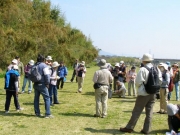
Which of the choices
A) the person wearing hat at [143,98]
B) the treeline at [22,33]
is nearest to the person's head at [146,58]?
the person wearing hat at [143,98]

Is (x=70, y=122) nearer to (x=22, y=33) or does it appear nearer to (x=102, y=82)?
(x=102, y=82)

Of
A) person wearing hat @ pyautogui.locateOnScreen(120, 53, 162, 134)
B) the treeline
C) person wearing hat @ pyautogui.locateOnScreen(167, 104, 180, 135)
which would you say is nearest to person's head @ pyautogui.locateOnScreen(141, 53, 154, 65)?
person wearing hat @ pyautogui.locateOnScreen(120, 53, 162, 134)

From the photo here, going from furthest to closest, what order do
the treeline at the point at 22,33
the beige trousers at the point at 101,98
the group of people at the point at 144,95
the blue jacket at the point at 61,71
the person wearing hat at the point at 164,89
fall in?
the treeline at the point at 22,33 → the blue jacket at the point at 61,71 → the person wearing hat at the point at 164,89 → the beige trousers at the point at 101,98 → the group of people at the point at 144,95

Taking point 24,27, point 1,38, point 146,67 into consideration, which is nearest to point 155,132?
point 146,67

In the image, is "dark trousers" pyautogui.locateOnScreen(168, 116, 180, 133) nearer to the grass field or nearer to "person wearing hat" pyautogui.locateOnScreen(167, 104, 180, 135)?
"person wearing hat" pyautogui.locateOnScreen(167, 104, 180, 135)

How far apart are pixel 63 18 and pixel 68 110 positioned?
34.1 m

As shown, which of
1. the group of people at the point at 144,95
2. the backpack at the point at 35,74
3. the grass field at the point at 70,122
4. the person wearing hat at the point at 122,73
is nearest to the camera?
the group of people at the point at 144,95

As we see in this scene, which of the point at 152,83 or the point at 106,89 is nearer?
the point at 152,83

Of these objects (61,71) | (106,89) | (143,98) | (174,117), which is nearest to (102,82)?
(106,89)

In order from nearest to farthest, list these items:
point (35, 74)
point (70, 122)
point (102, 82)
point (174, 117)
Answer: point (174, 117) < point (70, 122) < point (35, 74) < point (102, 82)

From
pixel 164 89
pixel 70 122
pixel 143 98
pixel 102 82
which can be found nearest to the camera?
pixel 143 98

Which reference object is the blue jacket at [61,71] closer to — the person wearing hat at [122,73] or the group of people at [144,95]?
the person wearing hat at [122,73]

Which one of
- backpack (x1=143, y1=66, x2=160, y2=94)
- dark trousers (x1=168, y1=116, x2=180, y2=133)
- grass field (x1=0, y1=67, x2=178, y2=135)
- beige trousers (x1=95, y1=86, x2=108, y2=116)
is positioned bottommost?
grass field (x1=0, y1=67, x2=178, y2=135)

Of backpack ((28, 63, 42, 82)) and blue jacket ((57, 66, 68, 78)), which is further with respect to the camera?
blue jacket ((57, 66, 68, 78))
